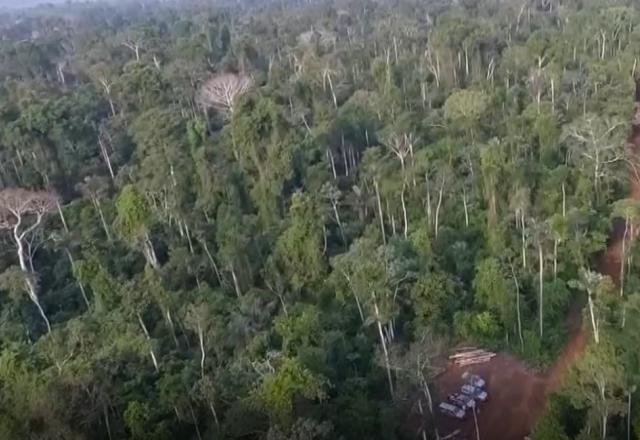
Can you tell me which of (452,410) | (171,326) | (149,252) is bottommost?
(452,410)

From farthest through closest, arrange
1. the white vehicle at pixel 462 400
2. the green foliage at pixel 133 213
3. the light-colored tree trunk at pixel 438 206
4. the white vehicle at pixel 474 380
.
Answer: the light-colored tree trunk at pixel 438 206, the green foliage at pixel 133 213, the white vehicle at pixel 474 380, the white vehicle at pixel 462 400

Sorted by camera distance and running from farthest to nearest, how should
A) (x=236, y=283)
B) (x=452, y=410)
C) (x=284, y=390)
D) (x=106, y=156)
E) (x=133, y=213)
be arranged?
(x=106, y=156), (x=236, y=283), (x=133, y=213), (x=452, y=410), (x=284, y=390)

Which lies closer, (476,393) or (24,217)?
(476,393)

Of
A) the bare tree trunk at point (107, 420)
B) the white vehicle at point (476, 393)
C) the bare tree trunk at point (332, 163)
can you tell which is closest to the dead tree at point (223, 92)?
the bare tree trunk at point (332, 163)

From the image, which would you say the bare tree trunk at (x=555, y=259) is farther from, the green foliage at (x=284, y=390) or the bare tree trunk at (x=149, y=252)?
the bare tree trunk at (x=149, y=252)

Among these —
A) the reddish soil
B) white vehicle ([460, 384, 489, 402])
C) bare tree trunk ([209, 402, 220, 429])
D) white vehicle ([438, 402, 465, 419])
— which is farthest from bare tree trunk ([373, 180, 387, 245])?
bare tree trunk ([209, 402, 220, 429])

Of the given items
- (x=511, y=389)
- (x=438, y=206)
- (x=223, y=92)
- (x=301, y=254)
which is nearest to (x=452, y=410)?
(x=511, y=389)

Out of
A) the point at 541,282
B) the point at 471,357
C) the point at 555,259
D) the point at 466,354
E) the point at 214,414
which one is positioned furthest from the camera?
the point at 555,259

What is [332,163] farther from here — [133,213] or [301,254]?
[133,213]
